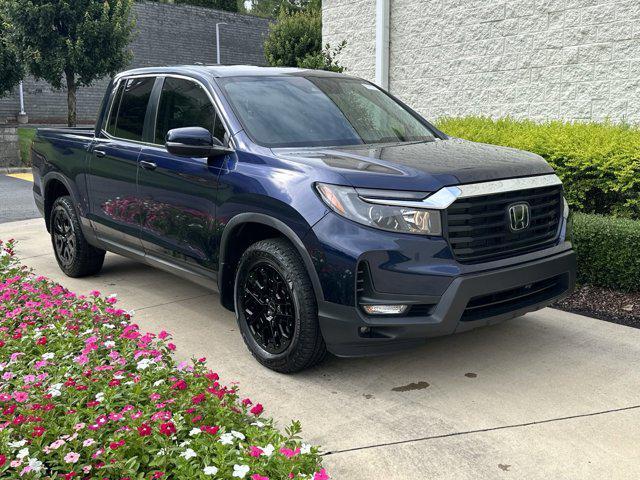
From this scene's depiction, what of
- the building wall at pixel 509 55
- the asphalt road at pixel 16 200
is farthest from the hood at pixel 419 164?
the asphalt road at pixel 16 200

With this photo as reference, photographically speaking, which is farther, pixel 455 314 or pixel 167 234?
pixel 167 234

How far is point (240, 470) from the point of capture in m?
2.59

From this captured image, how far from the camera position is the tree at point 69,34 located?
19.8 meters

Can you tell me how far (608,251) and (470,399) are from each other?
2.23 metres

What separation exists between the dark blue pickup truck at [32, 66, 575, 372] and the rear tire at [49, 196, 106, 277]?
66 cm

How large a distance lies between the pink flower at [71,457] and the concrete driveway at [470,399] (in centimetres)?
107

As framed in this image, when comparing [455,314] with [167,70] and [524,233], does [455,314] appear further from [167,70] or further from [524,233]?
[167,70]

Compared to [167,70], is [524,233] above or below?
below

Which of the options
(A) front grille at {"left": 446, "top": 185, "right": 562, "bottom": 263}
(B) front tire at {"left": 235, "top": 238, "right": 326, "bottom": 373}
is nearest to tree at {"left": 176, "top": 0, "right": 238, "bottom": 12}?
(B) front tire at {"left": 235, "top": 238, "right": 326, "bottom": 373}

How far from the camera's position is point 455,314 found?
139 inches

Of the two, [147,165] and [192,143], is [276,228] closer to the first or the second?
[192,143]

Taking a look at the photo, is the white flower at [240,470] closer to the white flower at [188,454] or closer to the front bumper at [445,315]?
the white flower at [188,454]

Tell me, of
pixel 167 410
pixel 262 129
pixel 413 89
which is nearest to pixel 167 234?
pixel 262 129

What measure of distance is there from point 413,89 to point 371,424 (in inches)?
301
